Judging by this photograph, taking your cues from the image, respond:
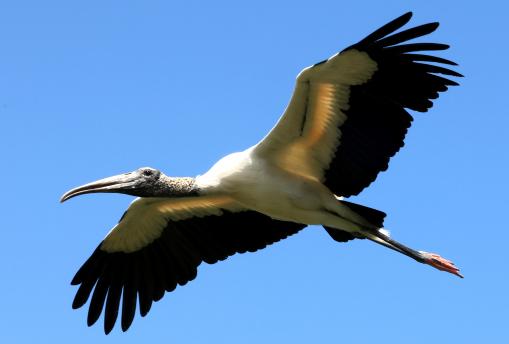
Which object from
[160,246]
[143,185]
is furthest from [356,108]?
[160,246]

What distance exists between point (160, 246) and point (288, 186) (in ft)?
7.53

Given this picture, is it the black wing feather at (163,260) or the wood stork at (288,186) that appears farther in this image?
the black wing feather at (163,260)

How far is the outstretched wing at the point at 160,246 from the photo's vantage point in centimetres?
1291

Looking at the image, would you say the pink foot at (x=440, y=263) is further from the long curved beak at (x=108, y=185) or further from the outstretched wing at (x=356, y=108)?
the long curved beak at (x=108, y=185)

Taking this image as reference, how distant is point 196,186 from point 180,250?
1613 millimetres

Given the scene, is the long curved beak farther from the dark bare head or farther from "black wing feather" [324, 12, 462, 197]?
"black wing feather" [324, 12, 462, 197]

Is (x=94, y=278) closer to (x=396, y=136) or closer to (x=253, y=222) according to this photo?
(x=253, y=222)

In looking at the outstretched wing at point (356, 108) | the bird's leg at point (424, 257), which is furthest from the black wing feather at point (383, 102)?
the bird's leg at point (424, 257)

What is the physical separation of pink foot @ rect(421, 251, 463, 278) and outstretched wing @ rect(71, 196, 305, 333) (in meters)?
1.55

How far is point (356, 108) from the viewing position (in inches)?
452

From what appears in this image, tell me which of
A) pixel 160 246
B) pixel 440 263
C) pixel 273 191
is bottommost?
pixel 440 263

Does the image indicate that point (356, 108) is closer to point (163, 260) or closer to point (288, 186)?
point (288, 186)

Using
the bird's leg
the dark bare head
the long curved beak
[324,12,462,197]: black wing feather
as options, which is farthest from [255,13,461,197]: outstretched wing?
the long curved beak

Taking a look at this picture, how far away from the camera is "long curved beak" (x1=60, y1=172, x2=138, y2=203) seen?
1176cm
